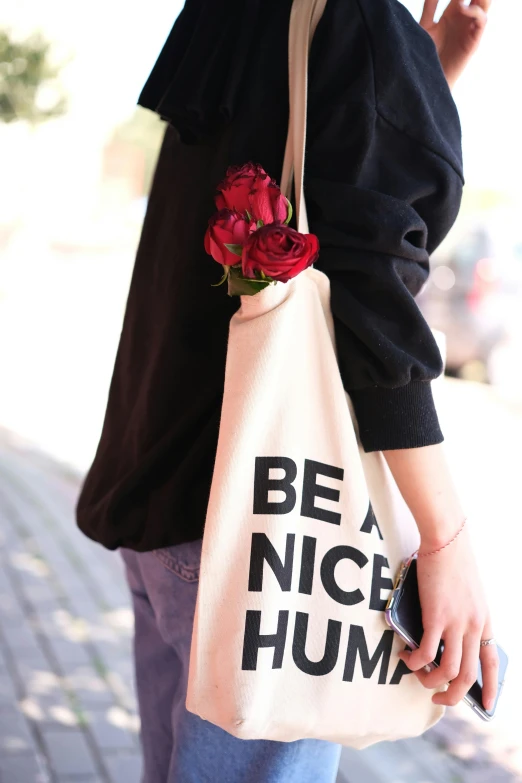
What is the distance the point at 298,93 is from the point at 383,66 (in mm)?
110

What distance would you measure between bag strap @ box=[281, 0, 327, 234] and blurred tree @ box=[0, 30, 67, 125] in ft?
28.1

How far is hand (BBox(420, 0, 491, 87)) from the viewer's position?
128cm

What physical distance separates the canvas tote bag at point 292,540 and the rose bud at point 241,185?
74 mm

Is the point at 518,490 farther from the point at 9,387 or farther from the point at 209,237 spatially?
the point at 209,237

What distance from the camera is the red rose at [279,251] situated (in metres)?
0.93

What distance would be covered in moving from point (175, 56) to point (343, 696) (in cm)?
99

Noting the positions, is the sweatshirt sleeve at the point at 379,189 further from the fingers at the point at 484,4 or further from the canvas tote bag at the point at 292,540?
the fingers at the point at 484,4

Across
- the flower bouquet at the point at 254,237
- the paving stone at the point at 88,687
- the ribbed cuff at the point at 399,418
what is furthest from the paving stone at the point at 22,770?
the flower bouquet at the point at 254,237

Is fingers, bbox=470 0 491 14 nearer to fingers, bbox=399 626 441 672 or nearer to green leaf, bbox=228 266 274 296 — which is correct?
green leaf, bbox=228 266 274 296

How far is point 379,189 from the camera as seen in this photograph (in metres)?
1.04

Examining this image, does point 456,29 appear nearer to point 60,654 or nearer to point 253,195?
point 253,195

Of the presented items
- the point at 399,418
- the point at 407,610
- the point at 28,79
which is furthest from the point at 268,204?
the point at 28,79

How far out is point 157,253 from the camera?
50.9 inches

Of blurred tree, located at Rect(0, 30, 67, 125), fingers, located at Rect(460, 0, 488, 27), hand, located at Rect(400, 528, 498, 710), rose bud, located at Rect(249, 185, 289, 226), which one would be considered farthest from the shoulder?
blurred tree, located at Rect(0, 30, 67, 125)
